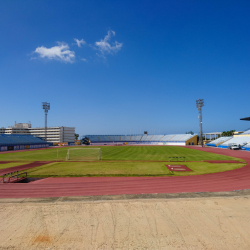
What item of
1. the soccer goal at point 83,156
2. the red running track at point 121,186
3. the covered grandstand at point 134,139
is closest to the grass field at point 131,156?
the soccer goal at point 83,156

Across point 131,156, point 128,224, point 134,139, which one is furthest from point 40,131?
point 128,224

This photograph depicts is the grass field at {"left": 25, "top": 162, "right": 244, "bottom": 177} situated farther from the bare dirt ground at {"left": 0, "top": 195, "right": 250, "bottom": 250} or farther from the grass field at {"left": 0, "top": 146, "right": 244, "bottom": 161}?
the grass field at {"left": 0, "top": 146, "right": 244, "bottom": 161}

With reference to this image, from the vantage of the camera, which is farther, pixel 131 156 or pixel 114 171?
pixel 131 156

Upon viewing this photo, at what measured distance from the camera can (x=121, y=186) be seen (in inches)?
490

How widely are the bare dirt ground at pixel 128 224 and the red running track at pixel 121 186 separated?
2.00m

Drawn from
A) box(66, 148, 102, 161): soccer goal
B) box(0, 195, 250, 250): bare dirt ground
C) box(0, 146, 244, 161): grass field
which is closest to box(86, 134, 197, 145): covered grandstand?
box(0, 146, 244, 161): grass field

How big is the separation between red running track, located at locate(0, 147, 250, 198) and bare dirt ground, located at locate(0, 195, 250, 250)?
2.00m

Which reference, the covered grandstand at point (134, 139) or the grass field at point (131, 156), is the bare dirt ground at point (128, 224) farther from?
the covered grandstand at point (134, 139)

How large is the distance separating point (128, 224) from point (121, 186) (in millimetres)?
5465

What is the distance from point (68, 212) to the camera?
316 inches

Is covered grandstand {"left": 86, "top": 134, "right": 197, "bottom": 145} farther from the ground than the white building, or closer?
closer

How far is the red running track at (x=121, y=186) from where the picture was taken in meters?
11.2

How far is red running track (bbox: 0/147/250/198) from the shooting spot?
11.2m

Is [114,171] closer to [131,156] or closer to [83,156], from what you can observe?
[131,156]
